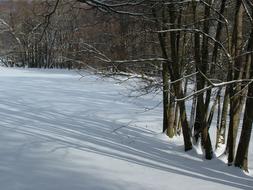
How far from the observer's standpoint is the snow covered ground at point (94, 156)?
7637 millimetres

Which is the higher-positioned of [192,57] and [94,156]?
[192,57]

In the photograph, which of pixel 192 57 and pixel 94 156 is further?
pixel 192 57

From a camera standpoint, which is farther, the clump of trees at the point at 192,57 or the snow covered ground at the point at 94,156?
the clump of trees at the point at 192,57

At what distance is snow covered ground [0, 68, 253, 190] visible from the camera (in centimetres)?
764

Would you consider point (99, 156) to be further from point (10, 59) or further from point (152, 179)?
point (10, 59)

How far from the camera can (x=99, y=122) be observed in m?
15.2

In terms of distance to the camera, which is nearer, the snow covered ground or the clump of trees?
the snow covered ground

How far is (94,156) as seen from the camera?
953cm

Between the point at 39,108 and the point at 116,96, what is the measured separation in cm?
757

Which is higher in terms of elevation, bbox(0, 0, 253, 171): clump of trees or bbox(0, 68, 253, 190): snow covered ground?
bbox(0, 0, 253, 171): clump of trees

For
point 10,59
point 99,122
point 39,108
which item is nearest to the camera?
point 99,122

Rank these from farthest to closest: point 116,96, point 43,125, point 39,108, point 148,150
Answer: point 116,96 < point 39,108 < point 43,125 < point 148,150

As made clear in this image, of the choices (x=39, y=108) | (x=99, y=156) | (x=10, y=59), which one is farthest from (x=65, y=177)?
(x=10, y=59)

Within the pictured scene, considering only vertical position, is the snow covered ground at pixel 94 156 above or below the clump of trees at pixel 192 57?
below
